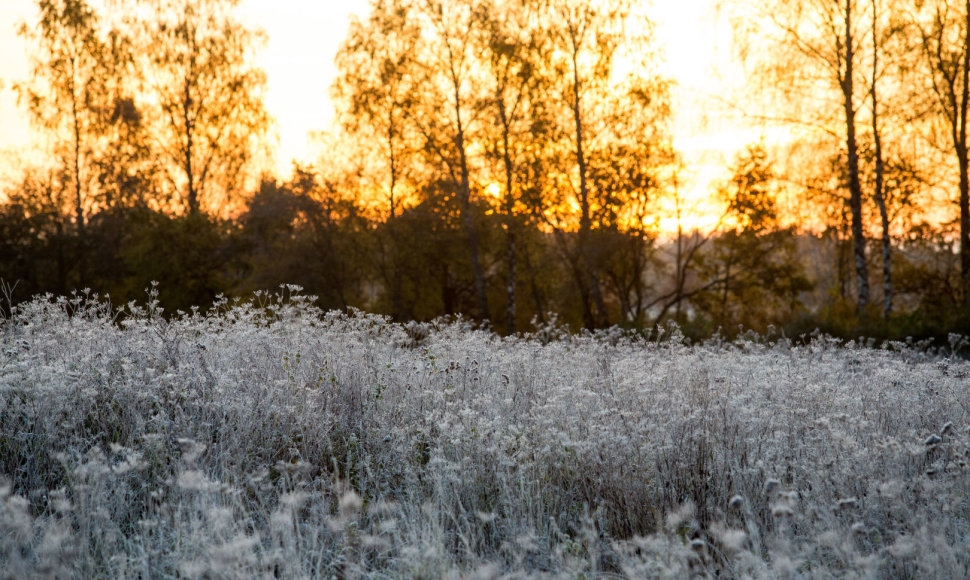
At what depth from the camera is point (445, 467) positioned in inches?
152

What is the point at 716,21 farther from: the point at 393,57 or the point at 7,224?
the point at 7,224

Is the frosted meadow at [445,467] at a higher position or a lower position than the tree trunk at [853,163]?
lower

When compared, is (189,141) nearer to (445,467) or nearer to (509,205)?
(509,205)

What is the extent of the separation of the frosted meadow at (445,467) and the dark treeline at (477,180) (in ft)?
43.2

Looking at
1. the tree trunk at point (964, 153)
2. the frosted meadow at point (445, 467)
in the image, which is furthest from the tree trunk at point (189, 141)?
the tree trunk at point (964, 153)

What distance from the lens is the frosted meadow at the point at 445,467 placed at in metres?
3.10

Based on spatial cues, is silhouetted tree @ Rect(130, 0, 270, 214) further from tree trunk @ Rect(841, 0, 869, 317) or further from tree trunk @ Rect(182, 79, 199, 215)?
tree trunk @ Rect(841, 0, 869, 317)

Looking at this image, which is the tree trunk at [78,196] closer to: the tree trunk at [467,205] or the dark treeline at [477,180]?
the dark treeline at [477,180]

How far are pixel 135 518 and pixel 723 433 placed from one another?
345 centimetres

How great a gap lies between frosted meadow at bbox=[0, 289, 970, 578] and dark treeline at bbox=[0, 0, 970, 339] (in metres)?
13.2

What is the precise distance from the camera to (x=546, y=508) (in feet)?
12.7

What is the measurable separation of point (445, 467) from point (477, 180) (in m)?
18.8

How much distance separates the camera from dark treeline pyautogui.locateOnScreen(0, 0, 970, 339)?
1774 centimetres

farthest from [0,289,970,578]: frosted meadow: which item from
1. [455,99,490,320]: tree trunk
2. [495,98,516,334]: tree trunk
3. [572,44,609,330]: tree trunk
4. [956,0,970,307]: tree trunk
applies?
[455,99,490,320]: tree trunk
